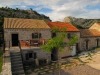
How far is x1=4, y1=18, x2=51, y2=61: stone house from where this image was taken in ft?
114

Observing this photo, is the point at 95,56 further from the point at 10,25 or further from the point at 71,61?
the point at 10,25

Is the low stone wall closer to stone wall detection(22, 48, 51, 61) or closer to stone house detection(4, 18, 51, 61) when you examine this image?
stone wall detection(22, 48, 51, 61)

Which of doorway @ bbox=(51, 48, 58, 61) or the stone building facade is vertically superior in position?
the stone building facade

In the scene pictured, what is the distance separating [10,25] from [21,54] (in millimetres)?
7070

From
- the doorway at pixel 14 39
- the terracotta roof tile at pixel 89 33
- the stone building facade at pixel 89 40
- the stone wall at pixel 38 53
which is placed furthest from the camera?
the terracotta roof tile at pixel 89 33

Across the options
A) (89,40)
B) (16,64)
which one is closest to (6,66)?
(16,64)

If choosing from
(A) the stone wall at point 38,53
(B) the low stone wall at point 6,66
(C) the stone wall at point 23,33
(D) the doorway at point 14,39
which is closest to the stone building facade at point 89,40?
(C) the stone wall at point 23,33

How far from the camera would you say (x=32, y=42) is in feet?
120

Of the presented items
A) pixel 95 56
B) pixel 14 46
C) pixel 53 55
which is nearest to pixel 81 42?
pixel 95 56

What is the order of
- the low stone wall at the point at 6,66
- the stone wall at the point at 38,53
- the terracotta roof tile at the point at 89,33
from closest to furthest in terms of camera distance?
the low stone wall at the point at 6,66 < the stone wall at the point at 38,53 < the terracotta roof tile at the point at 89,33

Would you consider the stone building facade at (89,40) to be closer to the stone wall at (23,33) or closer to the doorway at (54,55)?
the doorway at (54,55)

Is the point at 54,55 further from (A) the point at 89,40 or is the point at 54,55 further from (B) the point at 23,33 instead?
(A) the point at 89,40

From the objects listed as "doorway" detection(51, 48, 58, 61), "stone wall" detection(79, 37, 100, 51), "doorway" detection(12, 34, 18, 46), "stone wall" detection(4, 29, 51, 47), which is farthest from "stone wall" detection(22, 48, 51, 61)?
"stone wall" detection(79, 37, 100, 51)

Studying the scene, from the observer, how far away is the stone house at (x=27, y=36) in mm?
34844
